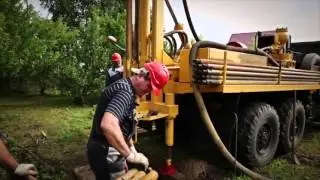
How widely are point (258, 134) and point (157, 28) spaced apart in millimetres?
2231

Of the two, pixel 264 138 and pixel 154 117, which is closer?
pixel 154 117

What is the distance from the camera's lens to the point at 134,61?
5.20 metres

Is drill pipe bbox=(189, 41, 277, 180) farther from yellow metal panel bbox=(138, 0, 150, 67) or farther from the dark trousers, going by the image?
the dark trousers

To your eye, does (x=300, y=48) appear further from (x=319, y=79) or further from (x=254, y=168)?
(x=254, y=168)

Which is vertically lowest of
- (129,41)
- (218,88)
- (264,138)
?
(264,138)

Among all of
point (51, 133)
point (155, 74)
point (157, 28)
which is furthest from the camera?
point (51, 133)

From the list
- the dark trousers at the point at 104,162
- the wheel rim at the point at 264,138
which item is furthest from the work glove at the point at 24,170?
the wheel rim at the point at 264,138

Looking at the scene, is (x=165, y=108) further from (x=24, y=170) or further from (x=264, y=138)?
(x=24, y=170)

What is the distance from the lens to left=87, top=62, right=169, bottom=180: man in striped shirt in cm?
257

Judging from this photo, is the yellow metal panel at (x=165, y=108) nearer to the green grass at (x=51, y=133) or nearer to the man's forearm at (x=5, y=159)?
the green grass at (x=51, y=133)

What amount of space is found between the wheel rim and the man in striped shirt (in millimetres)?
2787

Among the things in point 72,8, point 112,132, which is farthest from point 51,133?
point 72,8

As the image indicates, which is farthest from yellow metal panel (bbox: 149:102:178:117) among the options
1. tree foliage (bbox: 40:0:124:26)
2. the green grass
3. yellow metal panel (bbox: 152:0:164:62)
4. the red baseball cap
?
tree foliage (bbox: 40:0:124:26)

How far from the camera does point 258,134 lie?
16.5 ft
